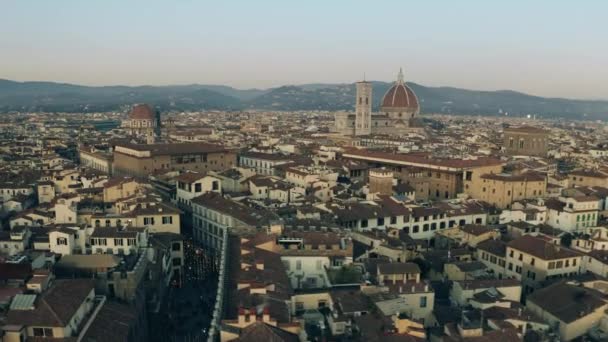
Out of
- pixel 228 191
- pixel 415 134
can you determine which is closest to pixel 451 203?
pixel 228 191

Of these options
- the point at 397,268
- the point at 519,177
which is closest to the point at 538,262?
the point at 397,268

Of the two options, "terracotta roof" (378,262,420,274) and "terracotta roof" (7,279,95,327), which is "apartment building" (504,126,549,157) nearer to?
"terracotta roof" (378,262,420,274)

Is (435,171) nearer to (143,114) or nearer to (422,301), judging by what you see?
(422,301)

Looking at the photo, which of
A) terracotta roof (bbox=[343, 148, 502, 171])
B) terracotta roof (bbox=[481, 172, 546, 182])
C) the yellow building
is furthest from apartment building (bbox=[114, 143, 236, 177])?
terracotta roof (bbox=[481, 172, 546, 182])

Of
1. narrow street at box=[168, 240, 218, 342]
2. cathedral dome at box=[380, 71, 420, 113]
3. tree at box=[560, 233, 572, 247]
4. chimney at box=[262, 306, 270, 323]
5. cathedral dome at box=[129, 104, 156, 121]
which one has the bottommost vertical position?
narrow street at box=[168, 240, 218, 342]

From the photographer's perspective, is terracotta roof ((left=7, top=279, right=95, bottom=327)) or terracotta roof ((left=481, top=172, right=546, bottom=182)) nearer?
terracotta roof ((left=7, top=279, right=95, bottom=327))

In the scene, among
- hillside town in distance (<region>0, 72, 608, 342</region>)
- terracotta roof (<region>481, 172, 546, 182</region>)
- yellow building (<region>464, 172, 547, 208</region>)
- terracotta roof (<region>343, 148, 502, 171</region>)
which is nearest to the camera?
hillside town in distance (<region>0, 72, 608, 342</region>)
